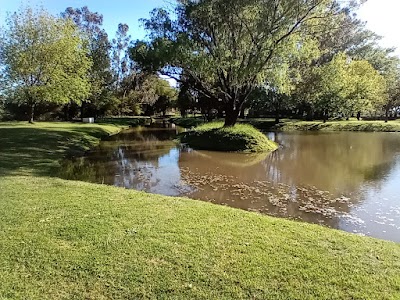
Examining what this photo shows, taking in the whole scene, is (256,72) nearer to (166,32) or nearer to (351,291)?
(166,32)

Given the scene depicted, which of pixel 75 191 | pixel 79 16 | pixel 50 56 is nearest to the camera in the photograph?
pixel 75 191

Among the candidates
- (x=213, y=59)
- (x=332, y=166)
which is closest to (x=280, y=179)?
(x=332, y=166)

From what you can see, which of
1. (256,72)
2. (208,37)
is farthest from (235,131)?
(208,37)

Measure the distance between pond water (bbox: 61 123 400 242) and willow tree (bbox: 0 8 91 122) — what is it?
1169 centimetres

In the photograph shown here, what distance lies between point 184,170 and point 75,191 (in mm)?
5590

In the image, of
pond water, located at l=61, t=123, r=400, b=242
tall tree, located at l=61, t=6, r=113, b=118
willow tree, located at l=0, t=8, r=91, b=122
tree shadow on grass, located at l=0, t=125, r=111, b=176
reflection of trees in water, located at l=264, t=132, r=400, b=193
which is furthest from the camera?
tall tree, located at l=61, t=6, r=113, b=118

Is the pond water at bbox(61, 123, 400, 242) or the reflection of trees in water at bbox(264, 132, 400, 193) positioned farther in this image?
the reflection of trees in water at bbox(264, 132, 400, 193)

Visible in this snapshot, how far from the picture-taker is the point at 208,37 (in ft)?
72.4

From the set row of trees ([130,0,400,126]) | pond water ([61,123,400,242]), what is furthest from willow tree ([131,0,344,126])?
pond water ([61,123,400,242])

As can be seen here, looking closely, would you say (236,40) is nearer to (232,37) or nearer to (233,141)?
(232,37)

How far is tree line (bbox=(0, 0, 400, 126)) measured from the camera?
19.5 meters

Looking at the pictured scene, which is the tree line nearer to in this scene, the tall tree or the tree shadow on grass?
the tall tree

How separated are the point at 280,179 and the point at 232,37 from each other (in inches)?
481

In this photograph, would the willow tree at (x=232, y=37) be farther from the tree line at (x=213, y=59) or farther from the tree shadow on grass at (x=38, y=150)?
the tree shadow on grass at (x=38, y=150)
